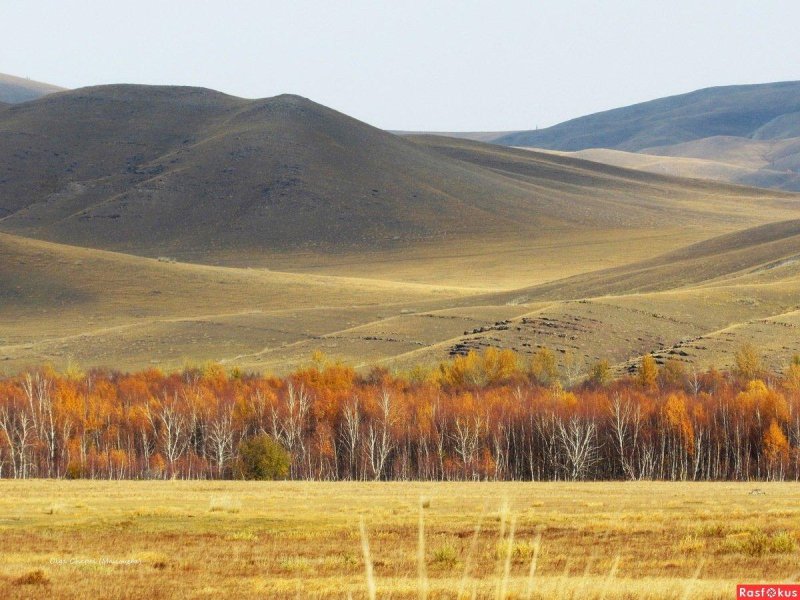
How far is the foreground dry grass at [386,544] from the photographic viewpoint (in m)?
18.1

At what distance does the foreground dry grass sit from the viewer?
712 inches

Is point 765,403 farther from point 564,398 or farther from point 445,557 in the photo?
point 445,557

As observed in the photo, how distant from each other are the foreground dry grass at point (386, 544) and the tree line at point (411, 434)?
27.2 meters

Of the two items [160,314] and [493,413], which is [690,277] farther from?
[493,413]

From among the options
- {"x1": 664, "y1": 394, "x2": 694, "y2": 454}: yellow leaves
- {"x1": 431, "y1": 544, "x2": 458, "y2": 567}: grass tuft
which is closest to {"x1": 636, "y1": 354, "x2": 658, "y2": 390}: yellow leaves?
{"x1": 664, "y1": 394, "x2": 694, "y2": 454}: yellow leaves

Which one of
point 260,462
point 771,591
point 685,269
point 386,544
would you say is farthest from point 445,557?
point 685,269

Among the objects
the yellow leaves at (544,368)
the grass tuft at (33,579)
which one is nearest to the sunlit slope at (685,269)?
the yellow leaves at (544,368)

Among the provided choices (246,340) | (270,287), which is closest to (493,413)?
(246,340)

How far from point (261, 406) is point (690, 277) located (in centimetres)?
8891

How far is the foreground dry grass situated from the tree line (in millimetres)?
27209

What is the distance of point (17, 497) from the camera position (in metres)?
36.2

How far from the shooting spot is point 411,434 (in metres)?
69.6

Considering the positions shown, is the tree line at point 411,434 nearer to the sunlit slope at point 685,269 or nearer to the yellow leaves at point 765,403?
the yellow leaves at point 765,403

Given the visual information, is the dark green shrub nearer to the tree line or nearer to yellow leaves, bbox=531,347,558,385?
the tree line
